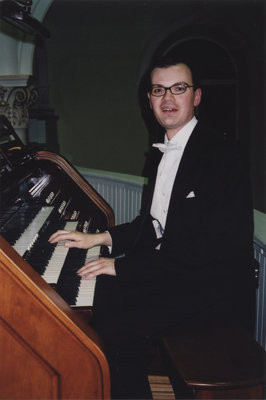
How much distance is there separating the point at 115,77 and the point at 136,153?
4.73 feet

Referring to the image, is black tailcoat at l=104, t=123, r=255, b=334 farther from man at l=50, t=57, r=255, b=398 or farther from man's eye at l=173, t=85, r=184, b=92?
man's eye at l=173, t=85, r=184, b=92

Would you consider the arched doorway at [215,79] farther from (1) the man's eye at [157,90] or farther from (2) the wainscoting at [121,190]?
(1) the man's eye at [157,90]

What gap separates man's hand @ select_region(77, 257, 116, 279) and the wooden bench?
364 millimetres

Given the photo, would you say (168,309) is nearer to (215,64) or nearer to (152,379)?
(152,379)

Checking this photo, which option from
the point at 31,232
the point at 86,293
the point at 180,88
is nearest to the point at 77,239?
the point at 31,232

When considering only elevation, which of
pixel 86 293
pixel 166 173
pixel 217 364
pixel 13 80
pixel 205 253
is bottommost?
pixel 217 364

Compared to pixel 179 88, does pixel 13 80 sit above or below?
above

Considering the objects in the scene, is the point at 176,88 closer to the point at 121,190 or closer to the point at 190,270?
the point at 190,270

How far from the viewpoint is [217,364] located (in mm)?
1273

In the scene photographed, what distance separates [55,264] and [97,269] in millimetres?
182

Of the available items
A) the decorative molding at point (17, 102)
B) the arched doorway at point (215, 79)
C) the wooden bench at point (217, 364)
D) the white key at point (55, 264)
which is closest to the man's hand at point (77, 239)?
the white key at point (55, 264)

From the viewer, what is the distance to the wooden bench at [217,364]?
3.96 feet

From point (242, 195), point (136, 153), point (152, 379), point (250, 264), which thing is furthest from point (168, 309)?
point (136, 153)

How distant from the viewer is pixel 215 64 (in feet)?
22.9
